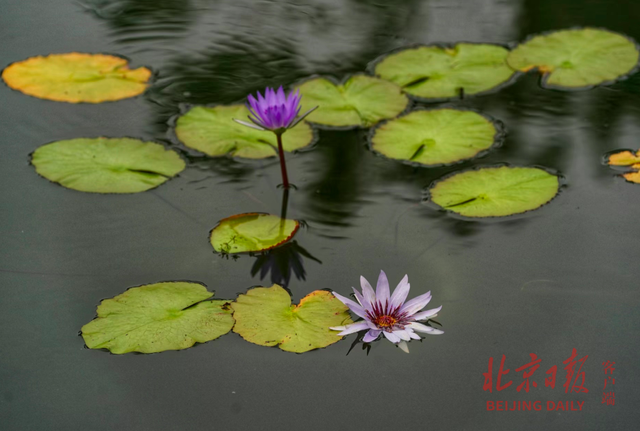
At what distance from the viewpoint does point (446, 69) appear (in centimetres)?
302

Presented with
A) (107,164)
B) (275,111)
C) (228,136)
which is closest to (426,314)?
(275,111)

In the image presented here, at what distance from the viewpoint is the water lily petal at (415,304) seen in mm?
1918

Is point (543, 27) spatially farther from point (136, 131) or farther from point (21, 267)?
point (21, 267)

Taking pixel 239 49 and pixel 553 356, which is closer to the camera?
pixel 553 356

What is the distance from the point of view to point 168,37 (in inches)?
127

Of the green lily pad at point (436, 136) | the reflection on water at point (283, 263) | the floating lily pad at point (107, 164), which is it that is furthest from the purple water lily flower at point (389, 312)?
the floating lily pad at point (107, 164)

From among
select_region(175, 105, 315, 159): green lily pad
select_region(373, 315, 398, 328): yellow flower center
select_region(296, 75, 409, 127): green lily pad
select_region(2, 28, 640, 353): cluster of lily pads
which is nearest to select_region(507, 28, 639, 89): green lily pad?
select_region(2, 28, 640, 353): cluster of lily pads

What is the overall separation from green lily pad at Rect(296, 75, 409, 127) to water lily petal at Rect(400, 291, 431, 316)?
963 millimetres

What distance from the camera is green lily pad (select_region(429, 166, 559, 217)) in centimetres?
233

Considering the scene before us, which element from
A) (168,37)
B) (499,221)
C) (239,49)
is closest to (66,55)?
(168,37)

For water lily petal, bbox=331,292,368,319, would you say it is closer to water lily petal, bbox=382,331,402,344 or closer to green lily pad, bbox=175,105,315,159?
water lily petal, bbox=382,331,402,344

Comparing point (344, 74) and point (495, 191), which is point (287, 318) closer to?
point (495, 191)

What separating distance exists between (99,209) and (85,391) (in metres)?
0.73

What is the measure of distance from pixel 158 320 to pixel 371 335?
0.57 meters
